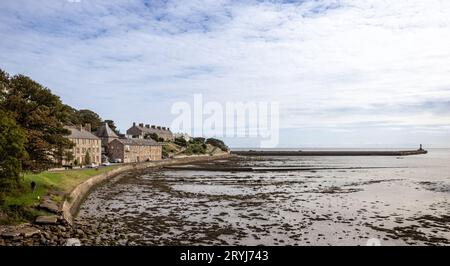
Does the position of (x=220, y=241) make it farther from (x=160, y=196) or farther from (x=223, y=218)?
(x=160, y=196)

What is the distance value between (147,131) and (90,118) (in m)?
31.9

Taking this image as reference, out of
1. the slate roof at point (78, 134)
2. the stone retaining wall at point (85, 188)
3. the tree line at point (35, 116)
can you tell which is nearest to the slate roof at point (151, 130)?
the stone retaining wall at point (85, 188)

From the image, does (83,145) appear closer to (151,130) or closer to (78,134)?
(78,134)

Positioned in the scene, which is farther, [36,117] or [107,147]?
[107,147]

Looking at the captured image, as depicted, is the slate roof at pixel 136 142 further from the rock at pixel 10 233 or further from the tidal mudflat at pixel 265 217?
the rock at pixel 10 233

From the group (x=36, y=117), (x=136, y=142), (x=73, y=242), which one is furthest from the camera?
(x=136, y=142)

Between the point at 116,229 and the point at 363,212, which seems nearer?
the point at 116,229

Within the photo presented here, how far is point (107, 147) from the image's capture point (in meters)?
112

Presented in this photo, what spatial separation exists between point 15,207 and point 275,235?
20026 mm

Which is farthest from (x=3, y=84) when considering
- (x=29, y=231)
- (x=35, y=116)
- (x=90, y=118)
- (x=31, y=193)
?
(x=90, y=118)

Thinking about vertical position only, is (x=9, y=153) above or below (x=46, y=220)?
above

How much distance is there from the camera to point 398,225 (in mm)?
29516

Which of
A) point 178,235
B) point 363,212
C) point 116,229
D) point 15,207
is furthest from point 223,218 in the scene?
point 15,207

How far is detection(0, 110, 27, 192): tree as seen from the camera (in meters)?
26.5
